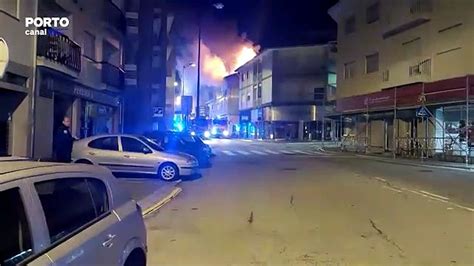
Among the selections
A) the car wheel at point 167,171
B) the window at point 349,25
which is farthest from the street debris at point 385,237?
the window at point 349,25

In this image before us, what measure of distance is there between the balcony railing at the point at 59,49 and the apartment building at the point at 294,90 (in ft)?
157

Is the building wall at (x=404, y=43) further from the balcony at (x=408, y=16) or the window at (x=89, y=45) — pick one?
the window at (x=89, y=45)

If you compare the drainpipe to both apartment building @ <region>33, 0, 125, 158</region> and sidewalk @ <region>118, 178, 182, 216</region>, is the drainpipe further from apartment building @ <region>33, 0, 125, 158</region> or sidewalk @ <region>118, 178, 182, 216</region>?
sidewalk @ <region>118, 178, 182, 216</region>

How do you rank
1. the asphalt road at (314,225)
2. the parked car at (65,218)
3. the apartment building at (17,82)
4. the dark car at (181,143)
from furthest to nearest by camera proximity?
the dark car at (181,143)
the apartment building at (17,82)
the asphalt road at (314,225)
the parked car at (65,218)

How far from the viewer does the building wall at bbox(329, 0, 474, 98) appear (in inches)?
1109

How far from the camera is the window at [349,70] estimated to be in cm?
4209

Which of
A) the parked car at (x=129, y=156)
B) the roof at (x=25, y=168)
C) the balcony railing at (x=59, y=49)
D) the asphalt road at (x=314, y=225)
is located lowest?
the asphalt road at (x=314, y=225)

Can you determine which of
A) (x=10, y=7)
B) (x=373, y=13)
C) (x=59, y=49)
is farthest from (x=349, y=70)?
(x=10, y=7)

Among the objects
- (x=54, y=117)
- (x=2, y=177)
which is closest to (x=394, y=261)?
(x=2, y=177)

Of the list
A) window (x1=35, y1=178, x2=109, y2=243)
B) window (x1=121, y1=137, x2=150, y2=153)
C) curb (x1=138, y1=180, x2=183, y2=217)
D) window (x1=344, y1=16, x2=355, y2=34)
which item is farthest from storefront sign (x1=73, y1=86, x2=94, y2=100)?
window (x1=344, y1=16, x2=355, y2=34)

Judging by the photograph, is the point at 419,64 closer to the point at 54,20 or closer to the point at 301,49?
the point at 54,20

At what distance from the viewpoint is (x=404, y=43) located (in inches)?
1329

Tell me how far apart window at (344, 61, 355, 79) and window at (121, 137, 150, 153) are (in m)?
28.9

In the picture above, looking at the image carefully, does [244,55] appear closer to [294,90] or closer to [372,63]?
[294,90]
